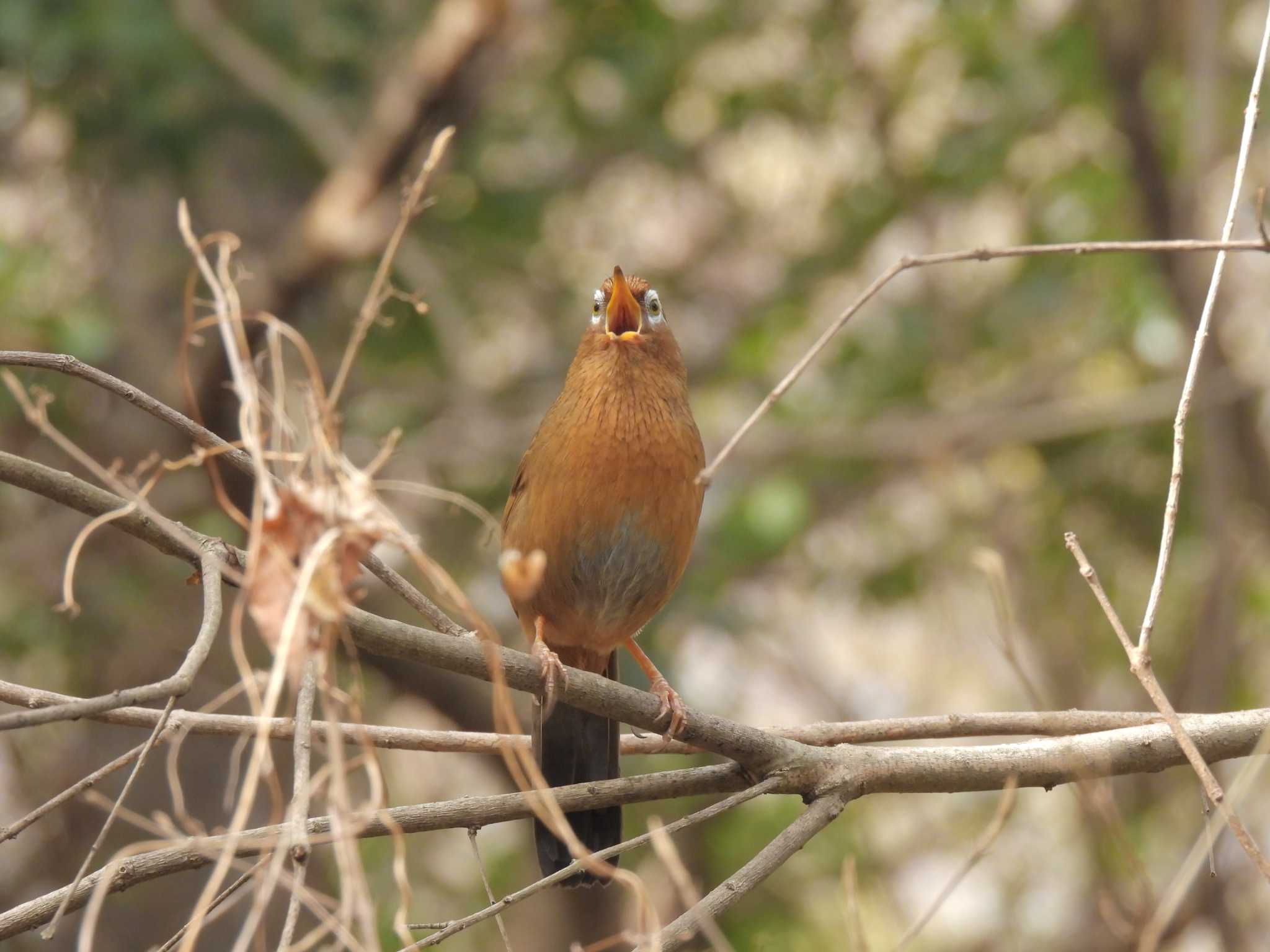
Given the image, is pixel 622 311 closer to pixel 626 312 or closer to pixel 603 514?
pixel 626 312

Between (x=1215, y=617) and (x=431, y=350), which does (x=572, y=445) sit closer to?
(x=431, y=350)

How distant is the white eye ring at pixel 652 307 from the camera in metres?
4.38

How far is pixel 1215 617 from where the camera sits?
6566 millimetres

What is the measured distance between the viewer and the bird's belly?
3.88 m

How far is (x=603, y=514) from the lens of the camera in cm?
385

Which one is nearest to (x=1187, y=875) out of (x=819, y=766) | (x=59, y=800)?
(x=819, y=766)

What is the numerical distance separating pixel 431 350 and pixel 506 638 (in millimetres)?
1497

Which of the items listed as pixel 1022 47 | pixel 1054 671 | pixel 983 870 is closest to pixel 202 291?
pixel 1022 47

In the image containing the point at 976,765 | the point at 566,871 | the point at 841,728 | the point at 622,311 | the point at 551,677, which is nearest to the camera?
the point at 551,677

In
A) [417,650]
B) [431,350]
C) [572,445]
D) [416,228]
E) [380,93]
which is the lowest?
[417,650]

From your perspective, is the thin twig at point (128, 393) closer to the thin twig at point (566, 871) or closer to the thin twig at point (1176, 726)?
the thin twig at point (566, 871)

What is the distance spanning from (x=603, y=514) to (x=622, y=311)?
73 cm

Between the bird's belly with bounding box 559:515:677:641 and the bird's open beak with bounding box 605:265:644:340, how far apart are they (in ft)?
2.26

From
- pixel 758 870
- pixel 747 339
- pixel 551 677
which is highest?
pixel 747 339
